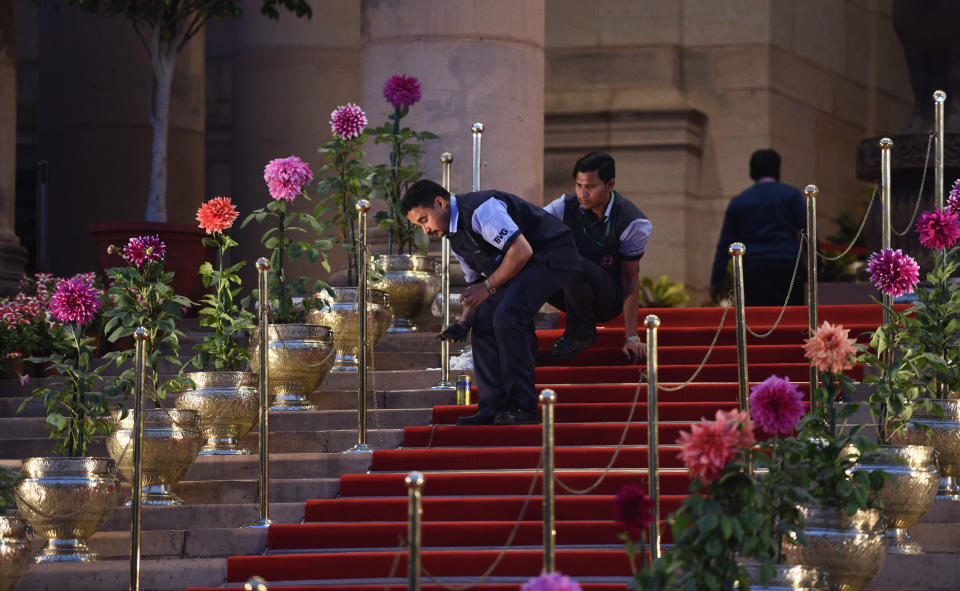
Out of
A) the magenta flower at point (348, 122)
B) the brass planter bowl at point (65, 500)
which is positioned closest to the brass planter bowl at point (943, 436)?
the brass planter bowl at point (65, 500)

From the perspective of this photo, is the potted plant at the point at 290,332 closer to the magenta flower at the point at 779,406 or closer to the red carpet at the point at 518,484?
the red carpet at the point at 518,484

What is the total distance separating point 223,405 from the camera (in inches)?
351

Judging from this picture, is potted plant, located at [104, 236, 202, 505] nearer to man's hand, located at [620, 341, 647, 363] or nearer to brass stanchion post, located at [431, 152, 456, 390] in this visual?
brass stanchion post, located at [431, 152, 456, 390]

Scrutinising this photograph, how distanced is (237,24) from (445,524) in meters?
10.9

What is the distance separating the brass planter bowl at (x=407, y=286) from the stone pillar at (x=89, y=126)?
20.3ft

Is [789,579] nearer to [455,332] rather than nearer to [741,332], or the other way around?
[741,332]

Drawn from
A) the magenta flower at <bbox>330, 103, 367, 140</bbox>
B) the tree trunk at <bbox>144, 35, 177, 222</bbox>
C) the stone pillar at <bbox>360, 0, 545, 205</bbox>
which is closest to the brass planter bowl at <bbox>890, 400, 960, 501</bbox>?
the magenta flower at <bbox>330, 103, 367, 140</bbox>

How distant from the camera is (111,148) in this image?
1669cm

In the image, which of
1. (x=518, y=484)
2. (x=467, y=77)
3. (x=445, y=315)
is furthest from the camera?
(x=467, y=77)

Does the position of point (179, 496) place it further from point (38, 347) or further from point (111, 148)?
point (111, 148)

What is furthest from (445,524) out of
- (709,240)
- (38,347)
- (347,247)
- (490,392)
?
(709,240)

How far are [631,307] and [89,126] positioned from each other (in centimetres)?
853

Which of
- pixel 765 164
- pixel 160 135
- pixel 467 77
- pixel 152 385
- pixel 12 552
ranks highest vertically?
pixel 467 77

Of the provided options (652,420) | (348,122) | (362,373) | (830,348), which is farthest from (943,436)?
(348,122)
